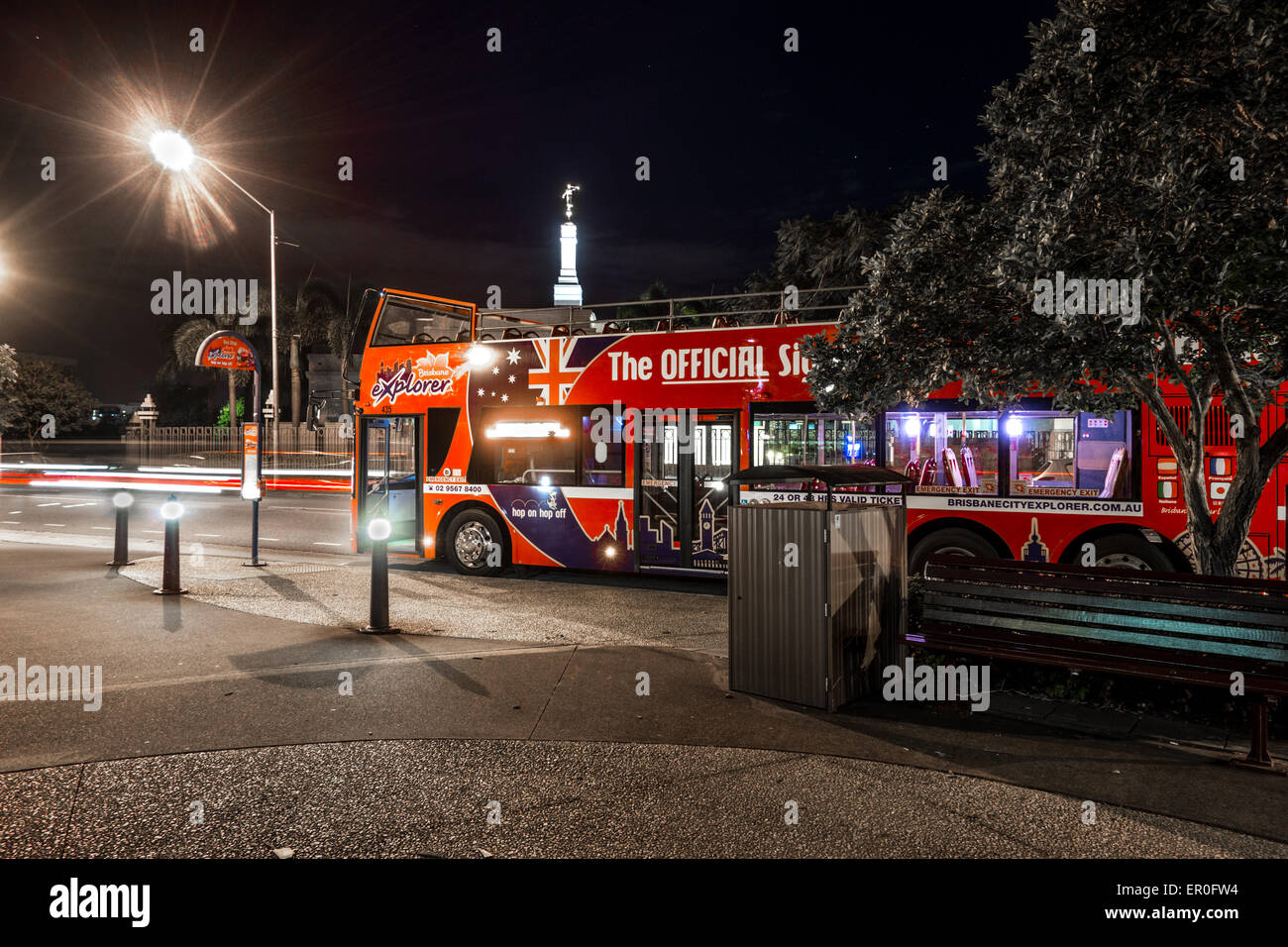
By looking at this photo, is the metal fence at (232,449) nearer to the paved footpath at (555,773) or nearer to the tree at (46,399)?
the tree at (46,399)

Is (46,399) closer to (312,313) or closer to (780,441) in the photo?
(312,313)

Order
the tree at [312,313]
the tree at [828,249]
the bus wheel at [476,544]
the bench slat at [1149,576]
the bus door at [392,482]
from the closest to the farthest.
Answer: the bench slat at [1149,576]
the bus wheel at [476,544]
the bus door at [392,482]
the tree at [828,249]
the tree at [312,313]

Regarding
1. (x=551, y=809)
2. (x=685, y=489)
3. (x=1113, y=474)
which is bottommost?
(x=551, y=809)

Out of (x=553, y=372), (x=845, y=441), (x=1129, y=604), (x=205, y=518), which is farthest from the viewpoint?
(x=205, y=518)

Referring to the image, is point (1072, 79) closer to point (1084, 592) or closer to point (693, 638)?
point (1084, 592)

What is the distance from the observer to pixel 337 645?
7793 millimetres

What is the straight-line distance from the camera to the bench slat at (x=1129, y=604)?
5.12m

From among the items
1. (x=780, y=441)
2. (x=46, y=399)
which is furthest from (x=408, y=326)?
(x=46, y=399)

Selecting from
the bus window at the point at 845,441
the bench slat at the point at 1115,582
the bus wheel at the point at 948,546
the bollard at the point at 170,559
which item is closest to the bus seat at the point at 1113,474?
the bus wheel at the point at 948,546

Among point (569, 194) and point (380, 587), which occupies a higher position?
point (569, 194)

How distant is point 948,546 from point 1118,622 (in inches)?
143

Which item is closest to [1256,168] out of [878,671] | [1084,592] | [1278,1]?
[1278,1]

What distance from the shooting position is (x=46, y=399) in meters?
64.0

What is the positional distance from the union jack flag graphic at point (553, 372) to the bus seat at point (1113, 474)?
6.35 metres
